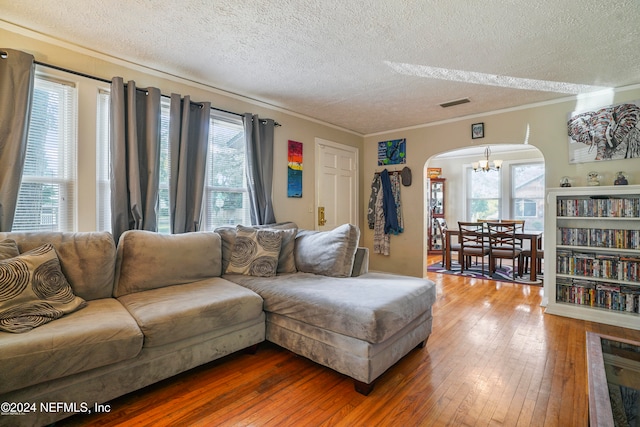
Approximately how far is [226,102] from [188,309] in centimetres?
229

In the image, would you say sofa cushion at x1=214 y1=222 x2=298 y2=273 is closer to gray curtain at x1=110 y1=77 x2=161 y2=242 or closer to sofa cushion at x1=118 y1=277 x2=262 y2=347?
sofa cushion at x1=118 y1=277 x2=262 y2=347

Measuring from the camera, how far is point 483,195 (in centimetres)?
692

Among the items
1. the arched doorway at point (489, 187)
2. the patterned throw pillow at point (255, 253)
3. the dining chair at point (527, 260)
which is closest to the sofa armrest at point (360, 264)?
the patterned throw pillow at point (255, 253)

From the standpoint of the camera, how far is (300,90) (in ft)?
10.7

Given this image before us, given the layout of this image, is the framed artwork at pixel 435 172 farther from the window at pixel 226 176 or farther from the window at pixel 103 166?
the window at pixel 103 166

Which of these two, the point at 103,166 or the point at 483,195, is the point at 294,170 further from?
the point at 483,195

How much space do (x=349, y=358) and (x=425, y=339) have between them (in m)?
0.86

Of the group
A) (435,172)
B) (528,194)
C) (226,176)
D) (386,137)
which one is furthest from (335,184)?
(528,194)

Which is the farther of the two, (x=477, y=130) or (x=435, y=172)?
(x=435, y=172)

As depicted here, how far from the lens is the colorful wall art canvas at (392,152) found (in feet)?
15.4

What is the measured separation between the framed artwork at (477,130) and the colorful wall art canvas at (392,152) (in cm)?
99

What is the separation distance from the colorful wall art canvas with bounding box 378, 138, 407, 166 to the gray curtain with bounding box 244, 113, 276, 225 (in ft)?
6.89

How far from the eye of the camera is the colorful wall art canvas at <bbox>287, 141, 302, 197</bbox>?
3914mm

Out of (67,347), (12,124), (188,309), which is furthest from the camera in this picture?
(12,124)
